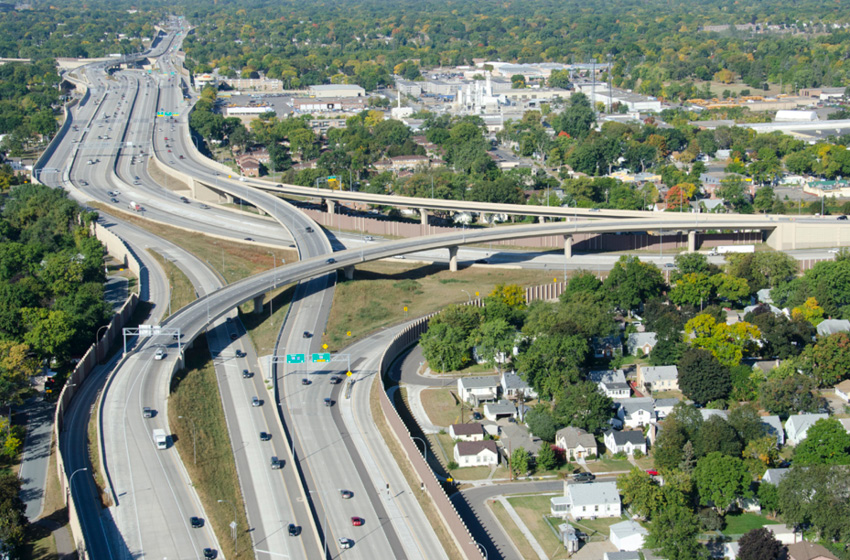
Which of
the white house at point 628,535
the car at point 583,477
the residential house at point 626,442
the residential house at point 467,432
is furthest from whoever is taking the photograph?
the residential house at point 467,432

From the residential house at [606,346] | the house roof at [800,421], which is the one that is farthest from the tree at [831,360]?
the residential house at [606,346]

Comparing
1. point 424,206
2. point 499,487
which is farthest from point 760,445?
point 424,206

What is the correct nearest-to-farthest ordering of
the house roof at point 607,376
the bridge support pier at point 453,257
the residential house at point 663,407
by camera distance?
the residential house at point 663,407, the house roof at point 607,376, the bridge support pier at point 453,257

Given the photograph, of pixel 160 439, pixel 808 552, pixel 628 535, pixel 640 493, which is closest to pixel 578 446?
pixel 640 493

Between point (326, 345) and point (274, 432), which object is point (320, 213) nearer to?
point (326, 345)

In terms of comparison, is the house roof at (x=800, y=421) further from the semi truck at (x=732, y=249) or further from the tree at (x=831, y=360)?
the semi truck at (x=732, y=249)

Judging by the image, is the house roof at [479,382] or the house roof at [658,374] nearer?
the house roof at [479,382]

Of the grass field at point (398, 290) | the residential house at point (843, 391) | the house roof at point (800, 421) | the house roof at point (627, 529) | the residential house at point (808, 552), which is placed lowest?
the residential house at point (843, 391)
